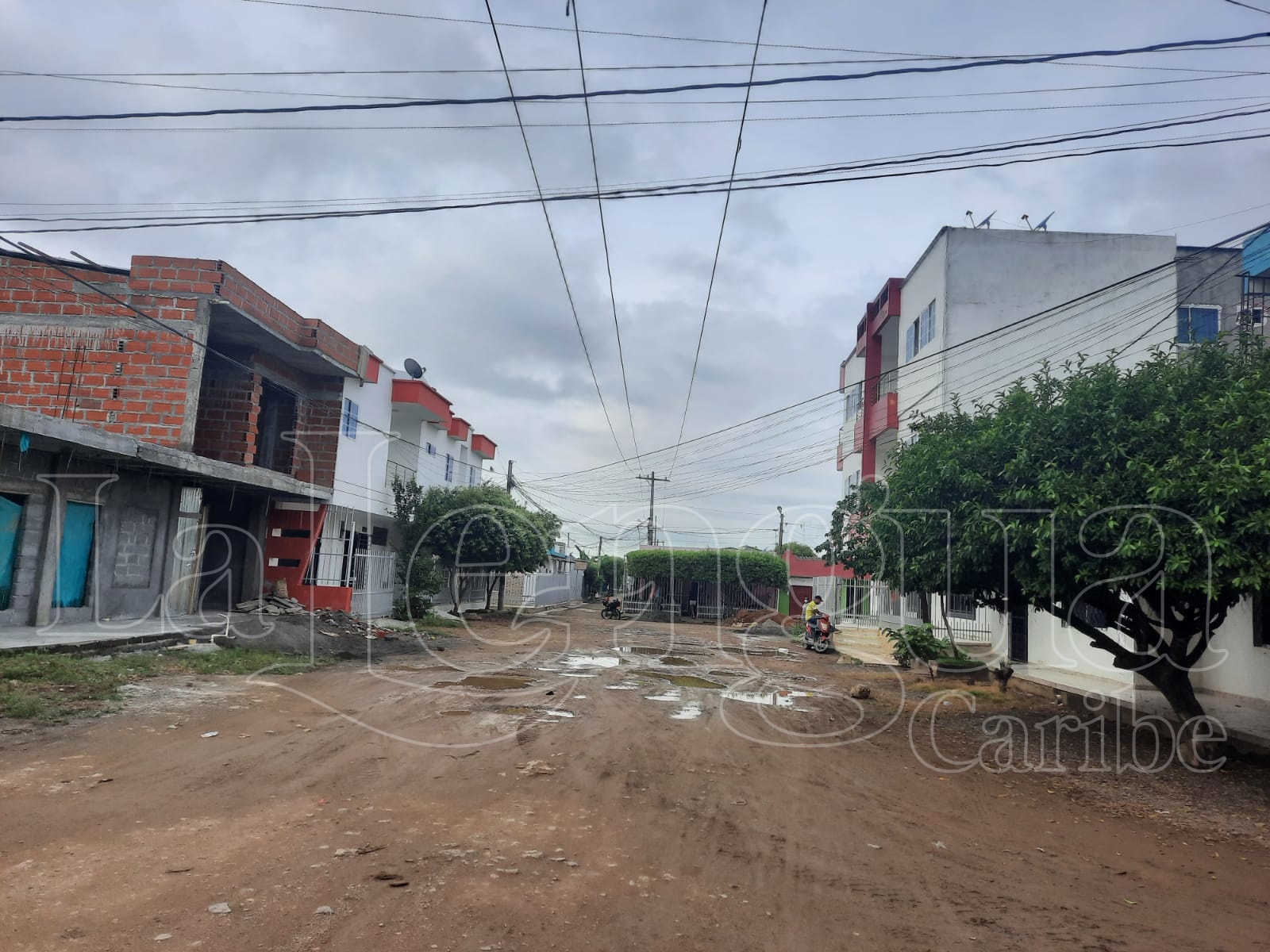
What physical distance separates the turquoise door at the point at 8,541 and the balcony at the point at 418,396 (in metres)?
13.5

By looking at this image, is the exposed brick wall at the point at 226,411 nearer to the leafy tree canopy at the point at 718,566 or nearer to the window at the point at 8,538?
the window at the point at 8,538

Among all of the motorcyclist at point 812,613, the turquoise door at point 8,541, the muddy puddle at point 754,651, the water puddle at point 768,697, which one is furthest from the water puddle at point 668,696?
the motorcyclist at point 812,613

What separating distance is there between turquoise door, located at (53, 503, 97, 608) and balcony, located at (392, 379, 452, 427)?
12105 mm

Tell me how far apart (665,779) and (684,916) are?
289 cm

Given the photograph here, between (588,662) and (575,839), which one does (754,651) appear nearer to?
(588,662)

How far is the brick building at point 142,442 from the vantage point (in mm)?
13211

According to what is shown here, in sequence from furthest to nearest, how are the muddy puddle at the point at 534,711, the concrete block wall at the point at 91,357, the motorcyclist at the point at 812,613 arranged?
the motorcyclist at the point at 812,613 < the concrete block wall at the point at 91,357 < the muddy puddle at the point at 534,711

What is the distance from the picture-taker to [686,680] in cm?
1488

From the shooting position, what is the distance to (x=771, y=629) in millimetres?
31188

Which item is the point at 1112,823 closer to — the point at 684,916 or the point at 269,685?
the point at 684,916

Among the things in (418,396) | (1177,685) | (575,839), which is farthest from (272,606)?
(1177,685)

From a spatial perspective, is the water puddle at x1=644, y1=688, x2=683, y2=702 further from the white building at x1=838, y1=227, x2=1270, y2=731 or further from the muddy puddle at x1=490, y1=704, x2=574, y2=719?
the white building at x1=838, y1=227, x2=1270, y2=731

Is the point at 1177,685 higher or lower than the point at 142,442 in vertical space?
lower

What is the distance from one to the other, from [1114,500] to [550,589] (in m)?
37.7
